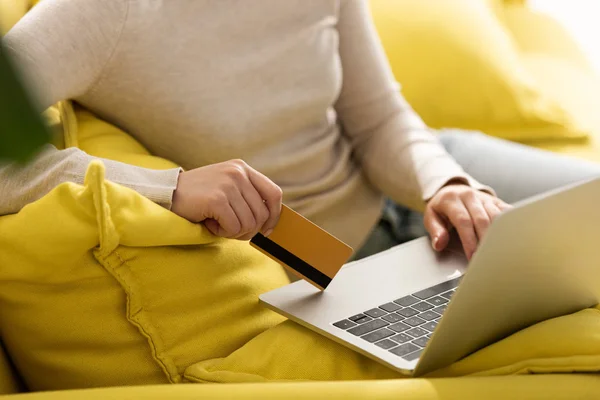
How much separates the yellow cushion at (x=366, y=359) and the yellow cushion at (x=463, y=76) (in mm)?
908

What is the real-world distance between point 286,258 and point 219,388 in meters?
0.20

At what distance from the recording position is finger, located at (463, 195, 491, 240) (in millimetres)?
922

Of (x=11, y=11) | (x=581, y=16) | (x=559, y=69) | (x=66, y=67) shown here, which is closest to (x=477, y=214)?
(x=66, y=67)

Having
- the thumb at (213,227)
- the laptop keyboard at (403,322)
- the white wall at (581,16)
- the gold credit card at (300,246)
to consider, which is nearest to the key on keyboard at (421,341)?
the laptop keyboard at (403,322)

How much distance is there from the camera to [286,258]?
2.43 feet

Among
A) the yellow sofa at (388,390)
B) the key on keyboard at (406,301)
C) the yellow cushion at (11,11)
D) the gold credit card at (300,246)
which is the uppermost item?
the yellow cushion at (11,11)

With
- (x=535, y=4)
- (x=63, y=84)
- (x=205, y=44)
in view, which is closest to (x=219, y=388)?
(x=63, y=84)

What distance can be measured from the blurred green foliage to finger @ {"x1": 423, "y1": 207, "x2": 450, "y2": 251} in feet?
2.46

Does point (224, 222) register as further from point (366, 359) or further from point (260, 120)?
point (260, 120)

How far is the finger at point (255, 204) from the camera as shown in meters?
0.71

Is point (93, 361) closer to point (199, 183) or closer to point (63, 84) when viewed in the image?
point (199, 183)

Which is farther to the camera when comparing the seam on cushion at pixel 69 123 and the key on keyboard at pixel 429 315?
the seam on cushion at pixel 69 123

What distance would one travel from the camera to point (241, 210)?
2.33ft

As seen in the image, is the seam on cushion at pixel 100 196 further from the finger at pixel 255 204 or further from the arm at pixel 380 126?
the arm at pixel 380 126
